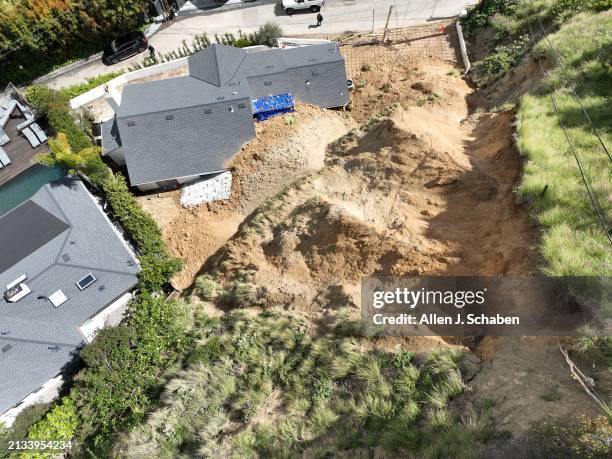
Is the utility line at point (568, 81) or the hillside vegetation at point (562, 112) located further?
the utility line at point (568, 81)

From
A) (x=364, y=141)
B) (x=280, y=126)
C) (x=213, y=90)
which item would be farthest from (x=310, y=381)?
(x=213, y=90)

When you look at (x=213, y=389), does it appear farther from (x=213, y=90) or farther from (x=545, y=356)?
(x=213, y=90)

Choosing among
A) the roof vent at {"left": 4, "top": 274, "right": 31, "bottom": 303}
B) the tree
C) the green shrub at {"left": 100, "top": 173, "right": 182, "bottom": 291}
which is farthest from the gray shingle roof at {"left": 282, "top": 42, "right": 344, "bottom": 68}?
the roof vent at {"left": 4, "top": 274, "right": 31, "bottom": 303}

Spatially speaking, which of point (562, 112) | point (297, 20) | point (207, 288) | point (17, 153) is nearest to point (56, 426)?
point (207, 288)

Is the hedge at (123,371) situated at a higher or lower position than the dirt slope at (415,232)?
lower

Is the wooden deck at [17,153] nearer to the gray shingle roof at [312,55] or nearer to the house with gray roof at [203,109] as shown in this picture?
the house with gray roof at [203,109]

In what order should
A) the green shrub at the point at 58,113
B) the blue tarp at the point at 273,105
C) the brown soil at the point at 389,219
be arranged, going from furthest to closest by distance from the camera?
the green shrub at the point at 58,113, the blue tarp at the point at 273,105, the brown soil at the point at 389,219

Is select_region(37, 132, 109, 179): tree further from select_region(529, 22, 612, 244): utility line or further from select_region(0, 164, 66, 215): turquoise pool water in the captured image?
select_region(529, 22, 612, 244): utility line

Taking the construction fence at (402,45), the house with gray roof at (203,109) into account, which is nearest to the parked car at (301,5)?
the construction fence at (402,45)
